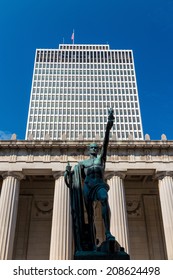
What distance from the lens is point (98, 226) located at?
2941cm

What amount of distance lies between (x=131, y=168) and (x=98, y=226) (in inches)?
282

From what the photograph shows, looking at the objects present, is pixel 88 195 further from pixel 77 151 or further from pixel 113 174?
pixel 77 151

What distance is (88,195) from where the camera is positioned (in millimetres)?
7758

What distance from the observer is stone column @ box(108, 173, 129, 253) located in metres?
23.9

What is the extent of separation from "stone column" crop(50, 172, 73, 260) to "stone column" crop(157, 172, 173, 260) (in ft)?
27.6

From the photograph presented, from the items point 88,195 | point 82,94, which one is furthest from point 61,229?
point 82,94

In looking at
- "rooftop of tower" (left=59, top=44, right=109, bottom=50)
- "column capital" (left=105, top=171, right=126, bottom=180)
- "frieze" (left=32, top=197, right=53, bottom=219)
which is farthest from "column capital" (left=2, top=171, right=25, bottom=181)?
"rooftop of tower" (left=59, top=44, right=109, bottom=50)

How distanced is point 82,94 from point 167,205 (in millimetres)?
78872

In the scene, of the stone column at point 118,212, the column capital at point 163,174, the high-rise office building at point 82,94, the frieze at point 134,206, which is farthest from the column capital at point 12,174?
the high-rise office building at point 82,94
